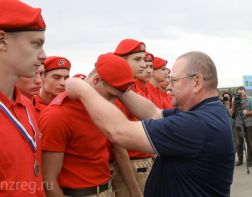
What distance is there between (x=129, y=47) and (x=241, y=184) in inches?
170

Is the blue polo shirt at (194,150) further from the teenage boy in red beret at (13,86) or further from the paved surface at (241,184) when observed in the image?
the paved surface at (241,184)

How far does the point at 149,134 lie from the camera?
2.41 metres

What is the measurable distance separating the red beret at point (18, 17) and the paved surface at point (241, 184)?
593 centimetres

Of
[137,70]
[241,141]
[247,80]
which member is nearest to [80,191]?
[137,70]

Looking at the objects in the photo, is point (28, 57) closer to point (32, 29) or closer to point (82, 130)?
point (32, 29)

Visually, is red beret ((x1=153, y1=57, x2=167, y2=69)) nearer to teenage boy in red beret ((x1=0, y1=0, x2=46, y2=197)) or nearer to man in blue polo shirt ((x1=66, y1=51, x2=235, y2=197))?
man in blue polo shirt ((x1=66, y1=51, x2=235, y2=197))

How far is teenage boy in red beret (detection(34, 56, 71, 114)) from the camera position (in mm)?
4337

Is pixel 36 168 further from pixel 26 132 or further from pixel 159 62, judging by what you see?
pixel 159 62

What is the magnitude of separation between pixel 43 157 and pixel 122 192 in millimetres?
1566

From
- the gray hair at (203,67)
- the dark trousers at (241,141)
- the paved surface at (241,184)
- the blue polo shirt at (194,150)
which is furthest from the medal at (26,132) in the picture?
the dark trousers at (241,141)

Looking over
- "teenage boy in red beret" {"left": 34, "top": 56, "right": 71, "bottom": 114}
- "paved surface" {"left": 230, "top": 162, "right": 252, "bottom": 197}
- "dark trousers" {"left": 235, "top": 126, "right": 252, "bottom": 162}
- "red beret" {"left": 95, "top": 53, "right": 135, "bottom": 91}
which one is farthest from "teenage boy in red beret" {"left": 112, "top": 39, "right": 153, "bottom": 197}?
"dark trousers" {"left": 235, "top": 126, "right": 252, "bottom": 162}

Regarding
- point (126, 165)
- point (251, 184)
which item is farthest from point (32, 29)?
point (251, 184)

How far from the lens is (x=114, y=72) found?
2828 mm

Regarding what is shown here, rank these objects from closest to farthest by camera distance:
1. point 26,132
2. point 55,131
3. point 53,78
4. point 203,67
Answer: point 26,132 < point 203,67 < point 55,131 < point 53,78
